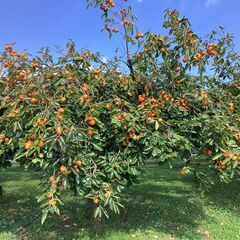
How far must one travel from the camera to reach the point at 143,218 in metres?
7.07

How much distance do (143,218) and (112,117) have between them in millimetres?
2817

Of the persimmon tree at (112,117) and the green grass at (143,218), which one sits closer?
the persimmon tree at (112,117)

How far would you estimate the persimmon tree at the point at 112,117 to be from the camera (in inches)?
174

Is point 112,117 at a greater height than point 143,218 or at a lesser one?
greater

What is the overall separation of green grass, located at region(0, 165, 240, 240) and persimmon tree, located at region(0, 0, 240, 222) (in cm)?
115

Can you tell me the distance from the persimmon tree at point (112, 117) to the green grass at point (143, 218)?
1.15 metres

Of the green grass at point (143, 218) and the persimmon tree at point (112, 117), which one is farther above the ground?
the persimmon tree at point (112, 117)

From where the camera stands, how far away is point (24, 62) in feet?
17.9

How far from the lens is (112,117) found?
4.93m

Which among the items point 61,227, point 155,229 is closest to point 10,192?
point 61,227

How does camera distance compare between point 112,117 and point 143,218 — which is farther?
point 143,218

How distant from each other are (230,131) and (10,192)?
6.97m

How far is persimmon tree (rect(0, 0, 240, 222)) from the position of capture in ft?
14.5

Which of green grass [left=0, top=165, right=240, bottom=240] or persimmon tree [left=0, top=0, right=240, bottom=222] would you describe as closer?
persimmon tree [left=0, top=0, right=240, bottom=222]
